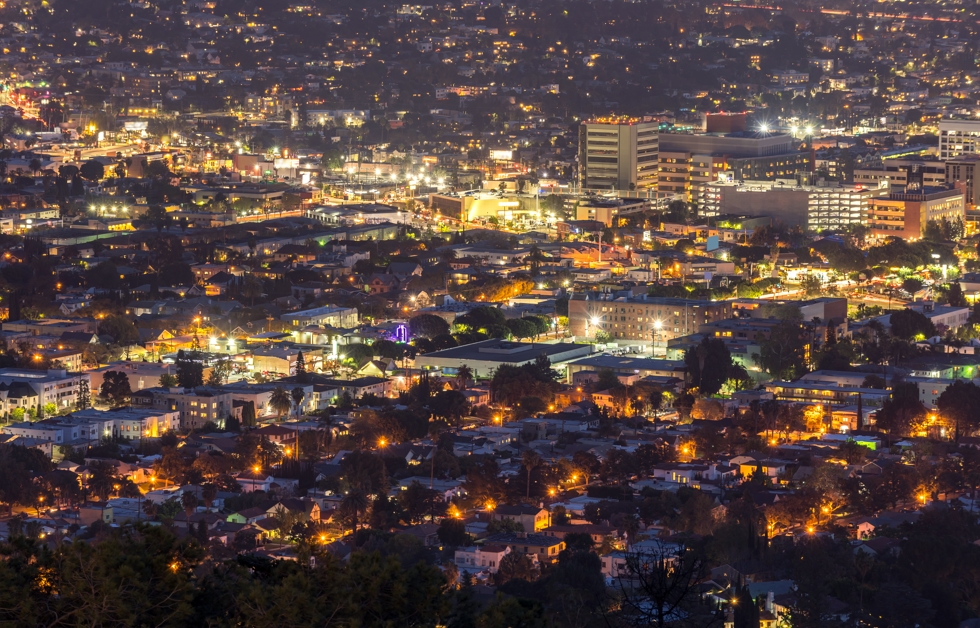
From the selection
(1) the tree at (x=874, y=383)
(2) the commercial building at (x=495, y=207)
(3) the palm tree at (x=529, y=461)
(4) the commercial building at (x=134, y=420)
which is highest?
(2) the commercial building at (x=495, y=207)

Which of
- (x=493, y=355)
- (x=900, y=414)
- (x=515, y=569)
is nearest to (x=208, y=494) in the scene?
(x=515, y=569)

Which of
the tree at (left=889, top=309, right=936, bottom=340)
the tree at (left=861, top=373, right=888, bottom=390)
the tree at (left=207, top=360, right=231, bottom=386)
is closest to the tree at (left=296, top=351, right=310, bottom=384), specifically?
the tree at (left=207, top=360, right=231, bottom=386)

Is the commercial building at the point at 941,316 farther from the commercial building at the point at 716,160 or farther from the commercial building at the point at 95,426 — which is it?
the commercial building at the point at 716,160

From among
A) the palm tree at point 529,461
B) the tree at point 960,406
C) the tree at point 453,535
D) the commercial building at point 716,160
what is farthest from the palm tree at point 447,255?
the tree at point 453,535

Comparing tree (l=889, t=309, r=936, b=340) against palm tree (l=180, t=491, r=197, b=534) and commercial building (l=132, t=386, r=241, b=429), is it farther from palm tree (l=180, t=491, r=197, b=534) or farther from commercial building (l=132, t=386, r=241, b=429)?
palm tree (l=180, t=491, r=197, b=534)

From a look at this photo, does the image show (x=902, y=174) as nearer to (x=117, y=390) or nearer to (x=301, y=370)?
(x=301, y=370)

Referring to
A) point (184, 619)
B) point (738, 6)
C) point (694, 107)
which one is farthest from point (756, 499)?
point (738, 6)
